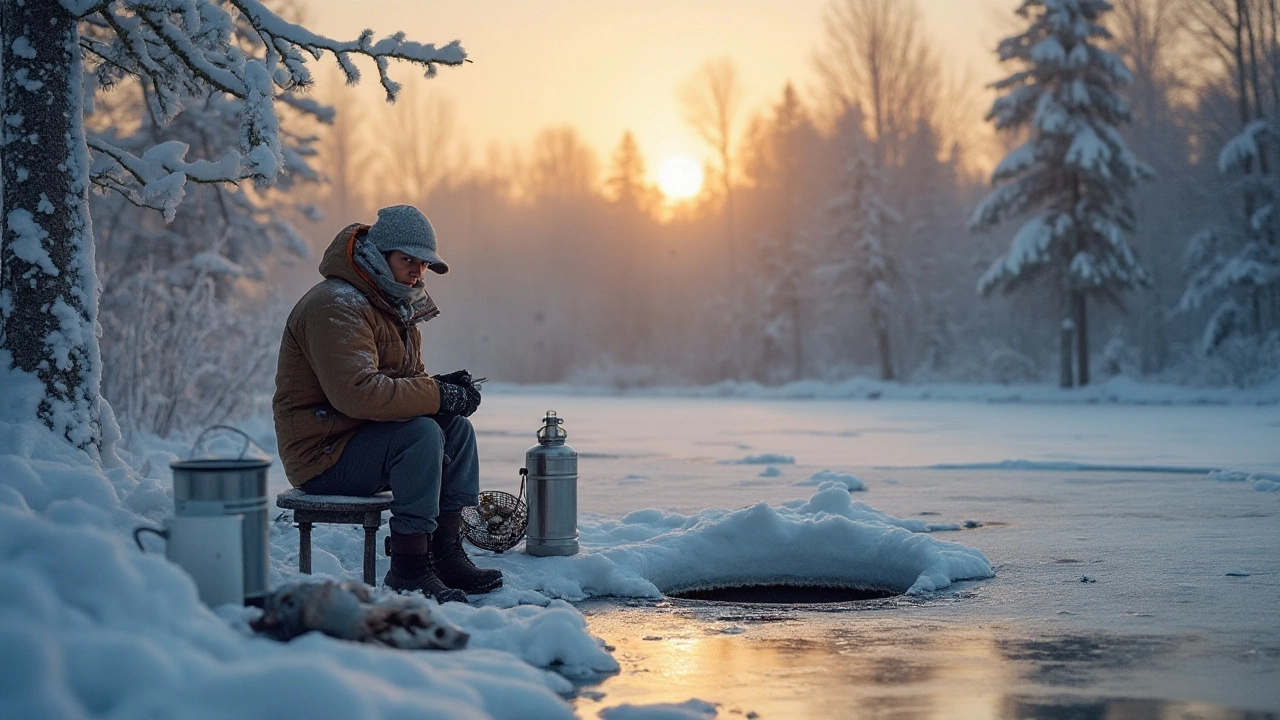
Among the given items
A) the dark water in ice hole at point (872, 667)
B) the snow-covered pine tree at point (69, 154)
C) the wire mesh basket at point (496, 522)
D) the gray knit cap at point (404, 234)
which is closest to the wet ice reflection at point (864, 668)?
the dark water in ice hole at point (872, 667)

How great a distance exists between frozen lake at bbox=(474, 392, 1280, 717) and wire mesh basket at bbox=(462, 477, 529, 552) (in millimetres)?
900

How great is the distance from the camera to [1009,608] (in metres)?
5.21

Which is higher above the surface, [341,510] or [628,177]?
[628,177]

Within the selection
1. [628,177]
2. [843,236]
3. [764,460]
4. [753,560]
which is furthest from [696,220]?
[753,560]

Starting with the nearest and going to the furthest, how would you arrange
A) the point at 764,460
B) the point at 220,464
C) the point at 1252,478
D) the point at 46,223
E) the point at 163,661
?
the point at 163,661
the point at 220,464
the point at 46,223
the point at 1252,478
the point at 764,460

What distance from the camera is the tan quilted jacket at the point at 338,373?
498 centimetres

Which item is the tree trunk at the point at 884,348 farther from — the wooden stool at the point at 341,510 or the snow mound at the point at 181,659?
the snow mound at the point at 181,659

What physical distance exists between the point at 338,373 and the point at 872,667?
2.45 meters

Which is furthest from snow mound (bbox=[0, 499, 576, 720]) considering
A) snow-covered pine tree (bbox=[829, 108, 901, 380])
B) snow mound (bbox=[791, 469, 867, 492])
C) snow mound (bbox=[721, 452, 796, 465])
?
snow-covered pine tree (bbox=[829, 108, 901, 380])

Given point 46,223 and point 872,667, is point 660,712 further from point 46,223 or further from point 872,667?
point 46,223

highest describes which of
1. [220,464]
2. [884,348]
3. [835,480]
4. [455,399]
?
[884,348]

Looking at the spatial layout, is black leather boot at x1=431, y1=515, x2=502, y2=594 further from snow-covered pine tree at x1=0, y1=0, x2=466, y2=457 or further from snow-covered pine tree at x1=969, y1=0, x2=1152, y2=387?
snow-covered pine tree at x1=969, y1=0, x2=1152, y2=387

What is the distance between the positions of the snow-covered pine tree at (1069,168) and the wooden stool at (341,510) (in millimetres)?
26154

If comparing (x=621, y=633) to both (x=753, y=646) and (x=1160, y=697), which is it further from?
(x=1160, y=697)
